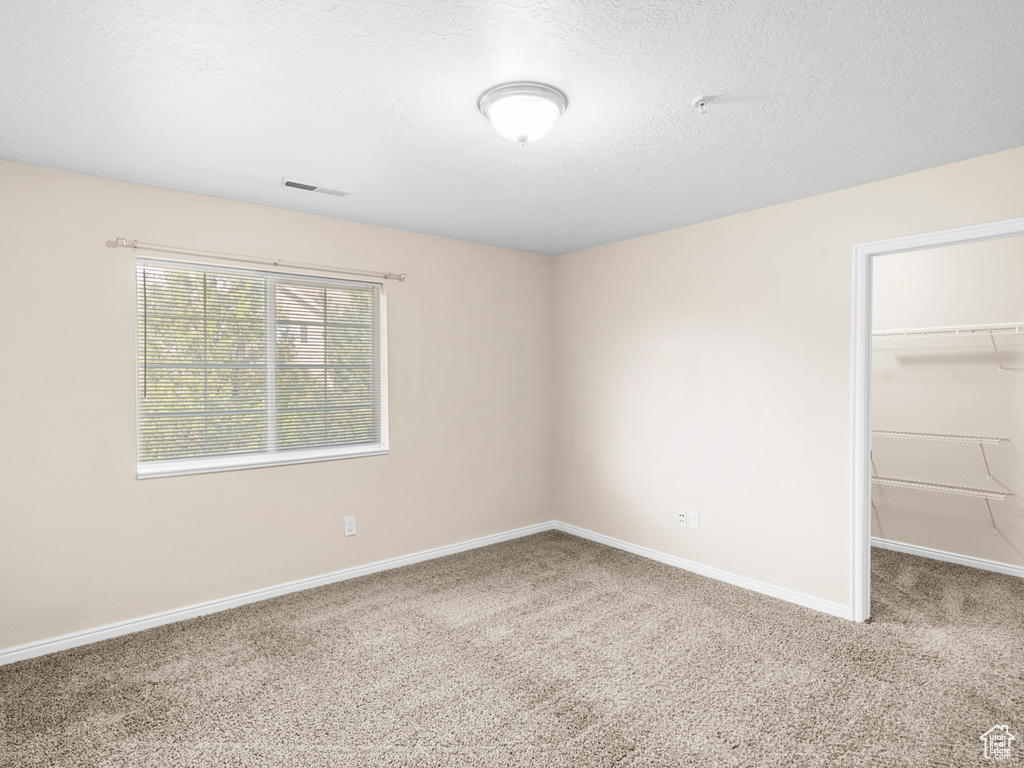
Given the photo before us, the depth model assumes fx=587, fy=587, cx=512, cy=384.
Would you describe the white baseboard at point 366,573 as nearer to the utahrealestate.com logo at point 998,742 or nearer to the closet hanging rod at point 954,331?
the utahrealestate.com logo at point 998,742

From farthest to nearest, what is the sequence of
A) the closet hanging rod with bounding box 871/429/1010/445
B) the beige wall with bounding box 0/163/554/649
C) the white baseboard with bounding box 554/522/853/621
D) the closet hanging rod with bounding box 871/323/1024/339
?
the closet hanging rod with bounding box 871/429/1010/445 < the closet hanging rod with bounding box 871/323/1024/339 < the white baseboard with bounding box 554/522/853/621 < the beige wall with bounding box 0/163/554/649

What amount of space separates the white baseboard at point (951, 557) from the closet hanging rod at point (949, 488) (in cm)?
43

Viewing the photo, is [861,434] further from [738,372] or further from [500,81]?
[500,81]

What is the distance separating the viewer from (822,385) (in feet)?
11.0

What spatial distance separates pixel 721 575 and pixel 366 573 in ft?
7.76

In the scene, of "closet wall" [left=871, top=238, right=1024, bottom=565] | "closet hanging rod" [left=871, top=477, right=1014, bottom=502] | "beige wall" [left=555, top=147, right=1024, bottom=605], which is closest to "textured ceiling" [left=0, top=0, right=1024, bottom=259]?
"beige wall" [left=555, top=147, right=1024, bottom=605]

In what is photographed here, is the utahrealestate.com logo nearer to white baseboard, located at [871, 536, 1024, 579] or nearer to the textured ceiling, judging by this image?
white baseboard, located at [871, 536, 1024, 579]

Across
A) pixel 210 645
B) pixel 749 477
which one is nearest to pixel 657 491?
pixel 749 477

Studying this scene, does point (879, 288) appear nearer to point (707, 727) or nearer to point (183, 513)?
point (707, 727)

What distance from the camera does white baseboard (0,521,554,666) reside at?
2.85m

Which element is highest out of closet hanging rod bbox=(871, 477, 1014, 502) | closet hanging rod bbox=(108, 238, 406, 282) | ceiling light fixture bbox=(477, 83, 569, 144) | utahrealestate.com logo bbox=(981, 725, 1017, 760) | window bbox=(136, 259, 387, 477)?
ceiling light fixture bbox=(477, 83, 569, 144)

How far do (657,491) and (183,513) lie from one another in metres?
3.06

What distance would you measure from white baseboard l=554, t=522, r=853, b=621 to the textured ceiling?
7.66 ft

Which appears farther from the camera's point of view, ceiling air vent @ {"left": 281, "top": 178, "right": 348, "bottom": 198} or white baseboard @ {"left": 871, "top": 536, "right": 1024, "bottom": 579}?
white baseboard @ {"left": 871, "top": 536, "right": 1024, "bottom": 579}
